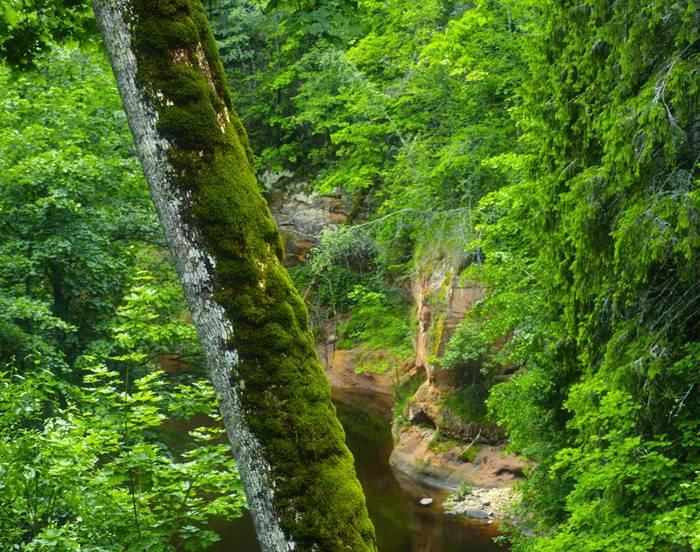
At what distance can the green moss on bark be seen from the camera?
2.75 metres

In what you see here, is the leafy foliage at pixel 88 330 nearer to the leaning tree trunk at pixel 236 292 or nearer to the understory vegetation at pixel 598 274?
the leaning tree trunk at pixel 236 292

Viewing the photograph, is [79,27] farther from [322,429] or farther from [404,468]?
[404,468]

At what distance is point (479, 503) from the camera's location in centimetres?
1442

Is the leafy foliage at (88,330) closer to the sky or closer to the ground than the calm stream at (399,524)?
closer to the sky

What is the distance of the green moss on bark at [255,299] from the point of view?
2746 millimetres

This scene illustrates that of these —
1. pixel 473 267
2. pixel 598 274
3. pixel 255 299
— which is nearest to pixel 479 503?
pixel 473 267

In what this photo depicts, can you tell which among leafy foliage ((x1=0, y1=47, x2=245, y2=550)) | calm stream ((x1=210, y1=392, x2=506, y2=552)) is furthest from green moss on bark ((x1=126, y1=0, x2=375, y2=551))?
calm stream ((x1=210, y1=392, x2=506, y2=552))

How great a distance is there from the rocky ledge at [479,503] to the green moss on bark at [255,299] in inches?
460

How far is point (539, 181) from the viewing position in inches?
355

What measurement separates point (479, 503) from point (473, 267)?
4921 mm

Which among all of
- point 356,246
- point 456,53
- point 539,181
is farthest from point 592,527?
point 356,246

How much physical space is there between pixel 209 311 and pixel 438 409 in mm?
14387

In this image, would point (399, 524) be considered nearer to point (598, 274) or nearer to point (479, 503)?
point (479, 503)

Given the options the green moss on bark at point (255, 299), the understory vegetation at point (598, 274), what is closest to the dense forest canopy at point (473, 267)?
the understory vegetation at point (598, 274)
